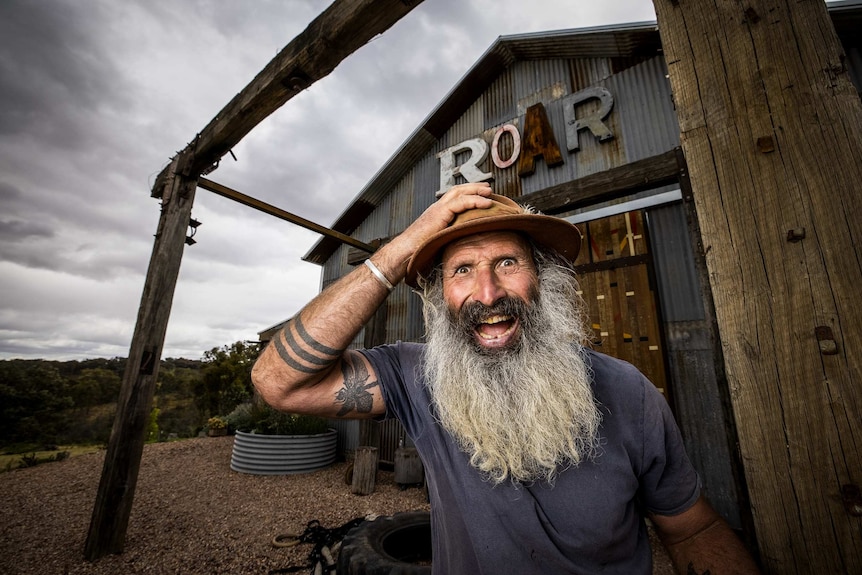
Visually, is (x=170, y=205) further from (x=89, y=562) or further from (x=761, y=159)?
(x=761, y=159)

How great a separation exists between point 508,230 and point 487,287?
38 cm

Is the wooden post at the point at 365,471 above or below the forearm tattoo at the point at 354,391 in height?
below

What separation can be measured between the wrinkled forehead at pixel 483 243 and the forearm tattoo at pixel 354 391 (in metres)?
0.76

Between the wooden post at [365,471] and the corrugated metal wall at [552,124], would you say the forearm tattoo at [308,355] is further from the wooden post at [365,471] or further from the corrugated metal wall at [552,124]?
the corrugated metal wall at [552,124]

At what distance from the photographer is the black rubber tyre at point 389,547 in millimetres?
2529

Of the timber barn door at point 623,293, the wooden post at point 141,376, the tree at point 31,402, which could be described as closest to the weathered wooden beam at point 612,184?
the timber barn door at point 623,293

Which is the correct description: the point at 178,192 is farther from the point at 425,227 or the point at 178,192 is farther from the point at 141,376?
the point at 425,227

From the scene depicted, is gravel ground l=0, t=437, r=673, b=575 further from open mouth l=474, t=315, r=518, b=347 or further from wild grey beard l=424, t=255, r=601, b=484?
open mouth l=474, t=315, r=518, b=347

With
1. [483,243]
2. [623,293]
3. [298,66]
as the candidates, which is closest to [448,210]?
[483,243]

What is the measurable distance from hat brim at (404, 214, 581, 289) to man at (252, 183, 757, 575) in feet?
0.04

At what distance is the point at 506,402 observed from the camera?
5.56ft

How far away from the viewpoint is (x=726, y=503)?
4020 millimetres

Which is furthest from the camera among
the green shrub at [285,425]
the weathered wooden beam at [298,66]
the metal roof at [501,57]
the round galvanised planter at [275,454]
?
the green shrub at [285,425]

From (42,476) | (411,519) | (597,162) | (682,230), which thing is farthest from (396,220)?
(42,476)
